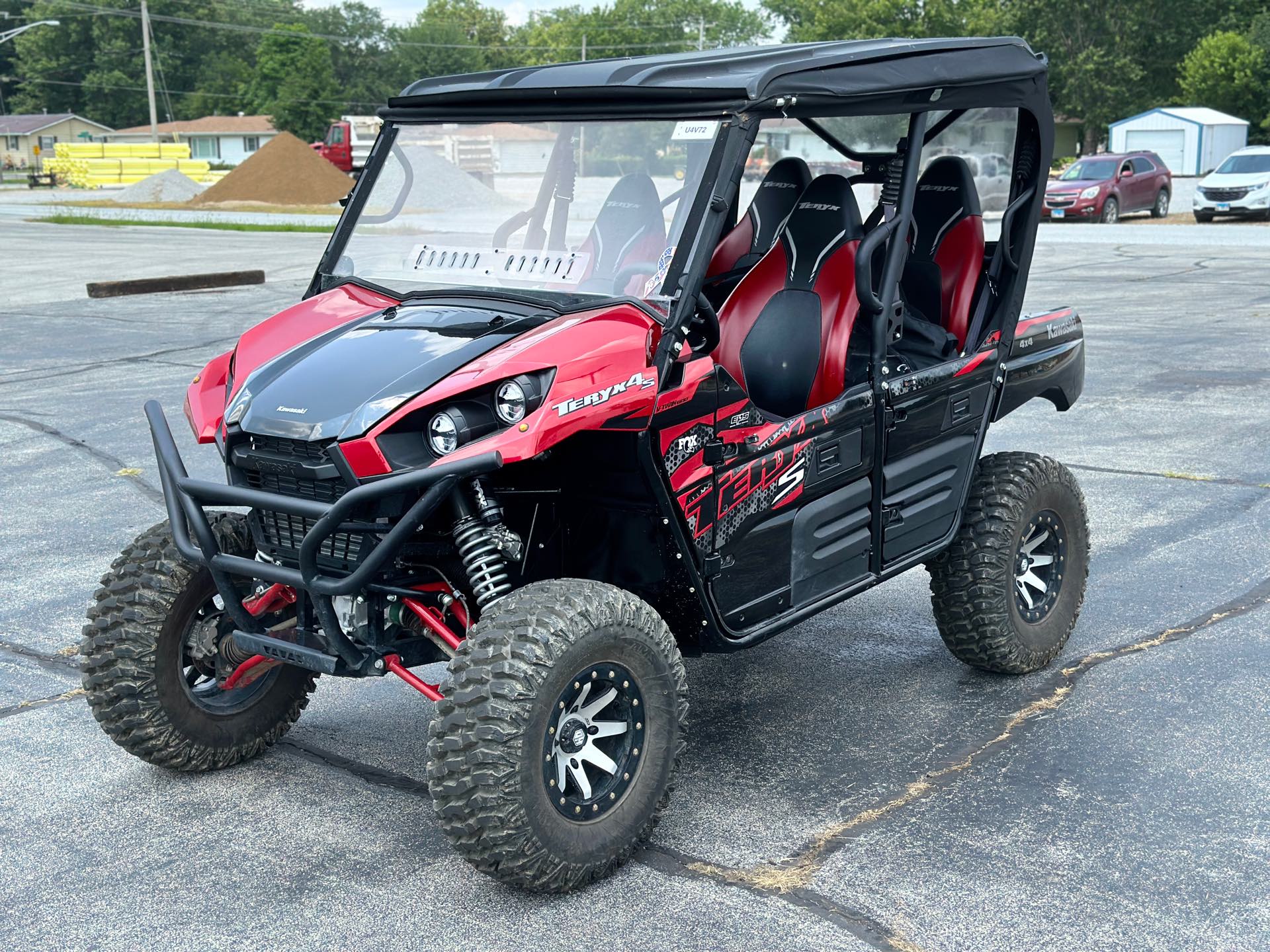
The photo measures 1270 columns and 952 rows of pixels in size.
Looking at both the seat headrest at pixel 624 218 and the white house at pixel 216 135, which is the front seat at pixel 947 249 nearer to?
the seat headrest at pixel 624 218

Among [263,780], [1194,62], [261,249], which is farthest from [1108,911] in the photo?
[1194,62]

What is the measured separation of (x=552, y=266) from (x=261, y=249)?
22630 mm

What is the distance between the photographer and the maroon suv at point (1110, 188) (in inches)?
1165

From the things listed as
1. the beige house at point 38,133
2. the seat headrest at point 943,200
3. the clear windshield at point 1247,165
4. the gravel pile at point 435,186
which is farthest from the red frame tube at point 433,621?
the beige house at point 38,133

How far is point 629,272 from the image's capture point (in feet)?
13.5

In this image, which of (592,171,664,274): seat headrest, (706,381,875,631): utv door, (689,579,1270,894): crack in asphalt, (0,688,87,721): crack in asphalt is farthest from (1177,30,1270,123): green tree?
(0,688,87,721): crack in asphalt

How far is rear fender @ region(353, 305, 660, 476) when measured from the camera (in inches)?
137

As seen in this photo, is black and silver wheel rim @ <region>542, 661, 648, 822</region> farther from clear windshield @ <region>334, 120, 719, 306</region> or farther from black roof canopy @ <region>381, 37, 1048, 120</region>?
black roof canopy @ <region>381, 37, 1048, 120</region>

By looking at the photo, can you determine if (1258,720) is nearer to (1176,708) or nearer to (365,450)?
(1176,708)

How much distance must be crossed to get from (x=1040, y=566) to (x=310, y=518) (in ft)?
9.96

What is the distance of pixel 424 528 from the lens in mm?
3863

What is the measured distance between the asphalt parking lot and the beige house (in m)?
94.4

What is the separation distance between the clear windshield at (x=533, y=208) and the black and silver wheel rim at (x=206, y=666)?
1212 mm

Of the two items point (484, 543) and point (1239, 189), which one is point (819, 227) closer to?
point (484, 543)
